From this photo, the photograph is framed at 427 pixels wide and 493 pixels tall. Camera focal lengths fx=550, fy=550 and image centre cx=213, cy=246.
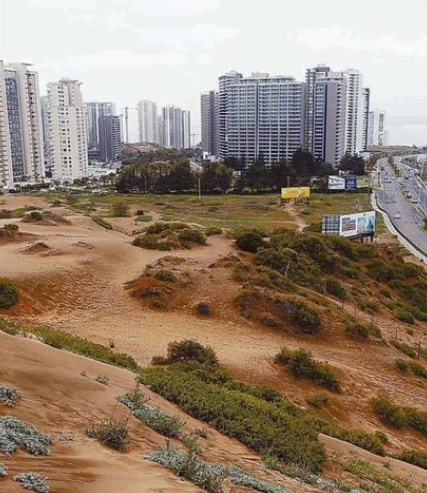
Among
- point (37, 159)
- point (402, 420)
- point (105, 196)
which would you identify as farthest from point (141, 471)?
point (37, 159)

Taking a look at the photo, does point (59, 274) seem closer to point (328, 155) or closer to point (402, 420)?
point (402, 420)

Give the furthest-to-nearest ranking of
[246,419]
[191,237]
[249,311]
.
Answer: [191,237] → [249,311] → [246,419]

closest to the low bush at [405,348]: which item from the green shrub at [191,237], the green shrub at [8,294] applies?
the green shrub at [8,294]

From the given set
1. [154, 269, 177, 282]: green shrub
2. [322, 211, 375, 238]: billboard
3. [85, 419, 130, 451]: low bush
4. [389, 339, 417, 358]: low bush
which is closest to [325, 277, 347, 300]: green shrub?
[389, 339, 417, 358]: low bush

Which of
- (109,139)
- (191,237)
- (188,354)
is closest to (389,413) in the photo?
(188,354)

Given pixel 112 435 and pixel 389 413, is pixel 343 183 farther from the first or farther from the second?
pixel 112 435

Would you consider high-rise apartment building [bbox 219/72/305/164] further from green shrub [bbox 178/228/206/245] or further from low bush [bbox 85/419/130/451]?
low bush [bbox 85/419/130/451]
